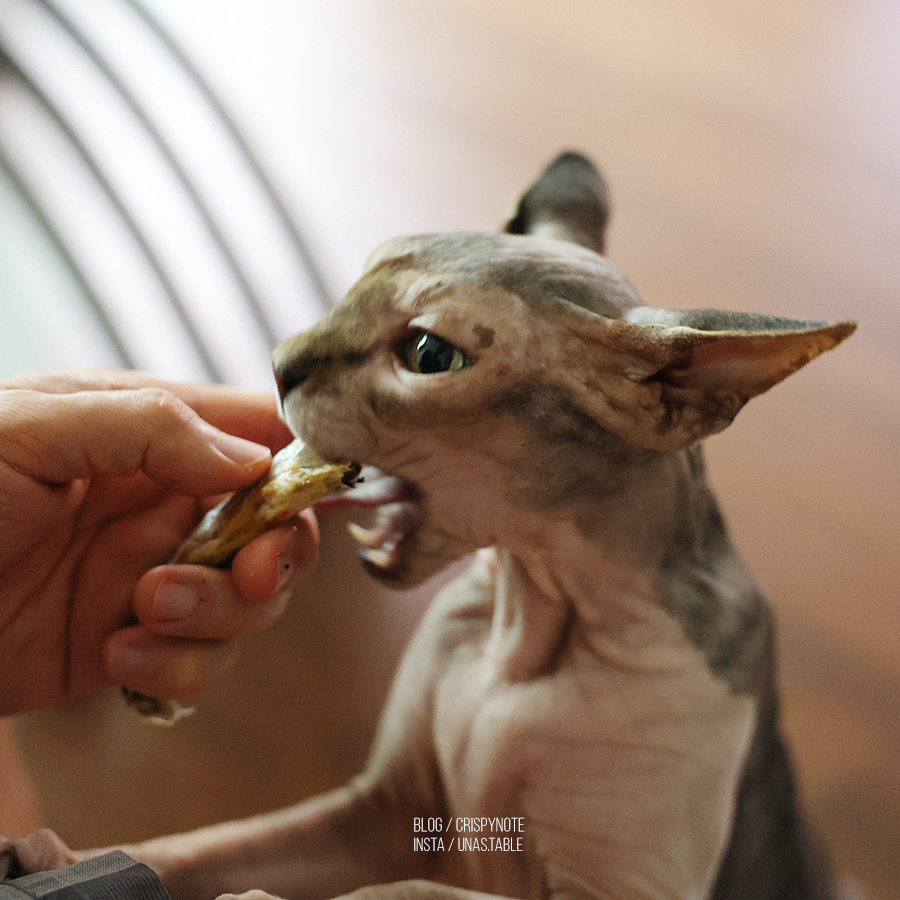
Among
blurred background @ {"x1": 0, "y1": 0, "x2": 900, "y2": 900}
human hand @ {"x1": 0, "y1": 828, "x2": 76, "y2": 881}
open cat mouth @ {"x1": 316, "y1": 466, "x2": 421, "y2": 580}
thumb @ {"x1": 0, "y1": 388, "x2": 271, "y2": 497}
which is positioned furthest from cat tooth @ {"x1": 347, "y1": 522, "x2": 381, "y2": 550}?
human hand @ {"x1": 0, "y1": 828, "x2": 76, "y2": 881}

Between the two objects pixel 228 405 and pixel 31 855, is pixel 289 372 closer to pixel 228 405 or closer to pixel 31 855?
pixel 228 405

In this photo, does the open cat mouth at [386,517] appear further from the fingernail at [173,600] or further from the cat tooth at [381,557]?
the fingernail at [173,600]

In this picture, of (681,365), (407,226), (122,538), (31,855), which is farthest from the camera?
(407,226)

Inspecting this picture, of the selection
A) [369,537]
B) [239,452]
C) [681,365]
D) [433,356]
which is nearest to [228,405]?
[239,452]

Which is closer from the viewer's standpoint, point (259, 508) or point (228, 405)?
point (259, 508)

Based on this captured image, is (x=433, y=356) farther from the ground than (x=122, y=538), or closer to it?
farther from the ground

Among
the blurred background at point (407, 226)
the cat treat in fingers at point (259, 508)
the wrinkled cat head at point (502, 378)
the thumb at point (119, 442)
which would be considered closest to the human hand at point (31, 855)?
the blurred background at point (407, 226)

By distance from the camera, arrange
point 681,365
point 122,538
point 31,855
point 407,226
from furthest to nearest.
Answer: point 407,226 < point 122,538 < point 31,855 < point 681,365

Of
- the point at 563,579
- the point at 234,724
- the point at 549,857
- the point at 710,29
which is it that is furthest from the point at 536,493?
the point at 710,29
